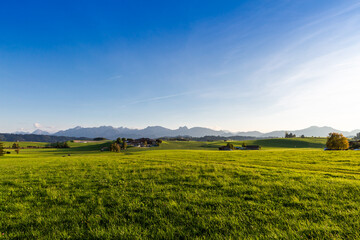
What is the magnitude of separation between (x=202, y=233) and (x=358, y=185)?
400 inches

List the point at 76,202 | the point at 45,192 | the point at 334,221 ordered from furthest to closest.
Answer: the point at 45,192, the point at 76,202, the point at 334,221

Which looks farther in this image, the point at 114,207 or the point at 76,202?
the point at 76,202

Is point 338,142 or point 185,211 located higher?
point 185,211

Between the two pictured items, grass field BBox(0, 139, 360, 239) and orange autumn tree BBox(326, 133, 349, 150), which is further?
orange autumn tree BBox(326, 133, 349, 150)

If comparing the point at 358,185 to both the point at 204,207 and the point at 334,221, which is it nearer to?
the point at 334,221

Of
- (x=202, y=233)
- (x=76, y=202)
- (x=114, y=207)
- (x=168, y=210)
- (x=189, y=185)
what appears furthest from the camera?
(x=189, y=185)

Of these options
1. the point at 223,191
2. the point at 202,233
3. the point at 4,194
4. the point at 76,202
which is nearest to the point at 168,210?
the point at 202,233

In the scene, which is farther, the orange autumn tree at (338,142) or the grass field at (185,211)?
the orange autumn tree at (338,142)

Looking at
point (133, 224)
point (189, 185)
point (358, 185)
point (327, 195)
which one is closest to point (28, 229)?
point (133, 224)

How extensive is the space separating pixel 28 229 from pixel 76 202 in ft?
7.44

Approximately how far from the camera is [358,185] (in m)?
8.88

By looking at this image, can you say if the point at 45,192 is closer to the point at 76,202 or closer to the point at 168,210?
the point at 76,202

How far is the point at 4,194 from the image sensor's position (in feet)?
29.3

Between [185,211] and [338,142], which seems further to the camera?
[338,142]
